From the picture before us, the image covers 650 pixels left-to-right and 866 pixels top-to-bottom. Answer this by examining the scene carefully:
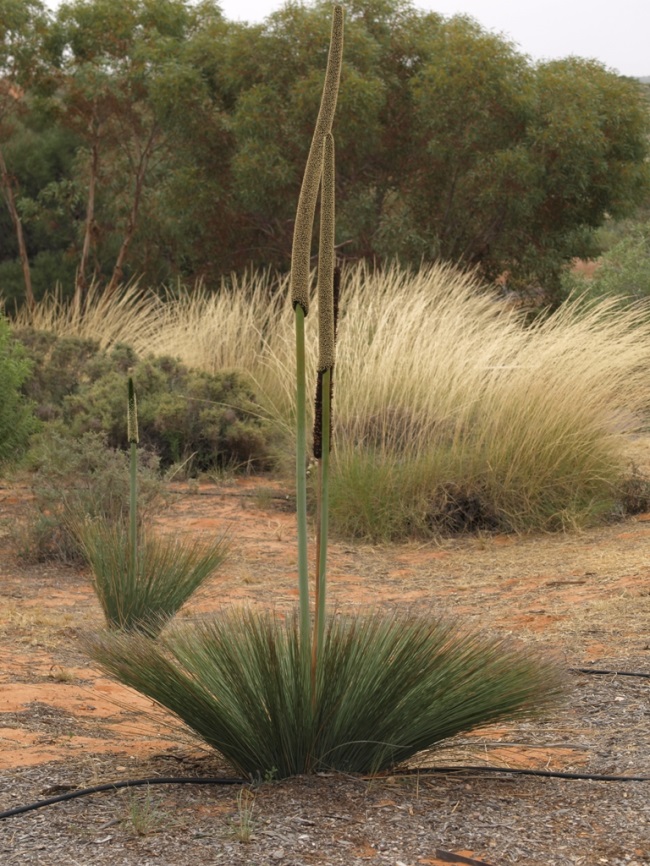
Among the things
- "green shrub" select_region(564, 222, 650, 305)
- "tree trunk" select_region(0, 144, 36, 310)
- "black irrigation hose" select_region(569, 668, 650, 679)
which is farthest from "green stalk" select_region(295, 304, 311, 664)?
"tree trunk" select_region(0, 144, 36, 310)

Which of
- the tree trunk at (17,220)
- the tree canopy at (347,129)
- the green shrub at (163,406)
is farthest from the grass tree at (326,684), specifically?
the tree trunk at (17,220)

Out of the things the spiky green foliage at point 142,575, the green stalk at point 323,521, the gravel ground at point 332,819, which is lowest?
the spiky green foliage at point 142,575

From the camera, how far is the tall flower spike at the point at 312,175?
2.58 m

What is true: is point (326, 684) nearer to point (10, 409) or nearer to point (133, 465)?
point (133, 465)

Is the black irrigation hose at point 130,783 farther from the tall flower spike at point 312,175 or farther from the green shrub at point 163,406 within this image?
the green shrub at point 163,406

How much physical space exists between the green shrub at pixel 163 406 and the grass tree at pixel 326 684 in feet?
23.0

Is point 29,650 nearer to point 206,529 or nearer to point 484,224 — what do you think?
point 206,529

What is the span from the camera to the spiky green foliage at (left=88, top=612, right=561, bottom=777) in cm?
288

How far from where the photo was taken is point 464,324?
32.6ft

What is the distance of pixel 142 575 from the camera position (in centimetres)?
502

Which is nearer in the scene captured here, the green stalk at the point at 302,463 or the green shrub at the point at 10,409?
the green stalk at the point at 302,463

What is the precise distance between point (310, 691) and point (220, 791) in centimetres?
37

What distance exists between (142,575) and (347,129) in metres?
12.0

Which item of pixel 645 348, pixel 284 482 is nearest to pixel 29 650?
pixel 284 482
